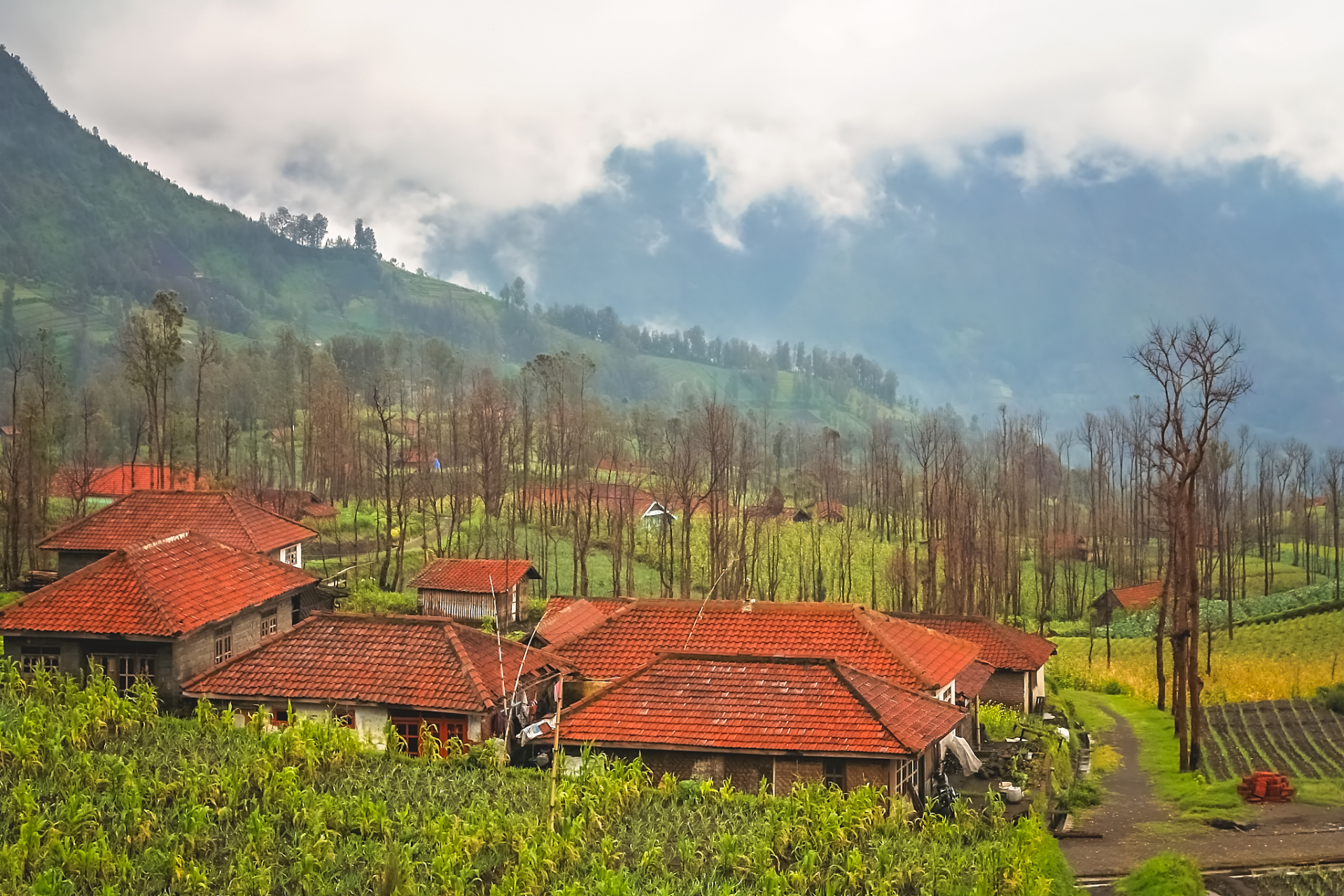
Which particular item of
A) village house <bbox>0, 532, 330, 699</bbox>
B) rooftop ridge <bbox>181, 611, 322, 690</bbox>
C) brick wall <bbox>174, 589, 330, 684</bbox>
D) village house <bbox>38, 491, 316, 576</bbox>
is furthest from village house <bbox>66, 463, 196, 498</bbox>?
rooftop ridge <bbox>181, 611, 322, 690</bbox>

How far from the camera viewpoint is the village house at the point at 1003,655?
1550 inches

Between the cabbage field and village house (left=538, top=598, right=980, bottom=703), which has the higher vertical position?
village house (left=538, top=598, right=980, bottom=703)

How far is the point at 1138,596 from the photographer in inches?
2613

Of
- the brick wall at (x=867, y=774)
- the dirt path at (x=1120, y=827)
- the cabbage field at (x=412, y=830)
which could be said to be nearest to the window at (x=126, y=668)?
the cabbage field at (x=412, y=830)

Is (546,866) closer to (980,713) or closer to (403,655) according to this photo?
(403,655)

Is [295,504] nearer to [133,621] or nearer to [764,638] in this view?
[133,621]

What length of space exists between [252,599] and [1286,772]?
98.3ft

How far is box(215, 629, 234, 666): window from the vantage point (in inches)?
1214

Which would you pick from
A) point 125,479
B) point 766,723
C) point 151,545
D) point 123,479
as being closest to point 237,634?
point 151,545

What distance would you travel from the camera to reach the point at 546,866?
16359mm

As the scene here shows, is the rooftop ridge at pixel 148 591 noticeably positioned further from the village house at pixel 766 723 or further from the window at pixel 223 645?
the village house at pixel 766 723

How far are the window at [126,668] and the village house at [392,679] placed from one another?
2.89m

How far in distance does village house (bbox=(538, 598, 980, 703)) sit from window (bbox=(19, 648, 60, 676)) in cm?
1330

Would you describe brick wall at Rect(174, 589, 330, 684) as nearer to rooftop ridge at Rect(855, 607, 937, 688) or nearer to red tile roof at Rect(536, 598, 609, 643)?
red tile roof at Rect(536, 598, 609, 643)
